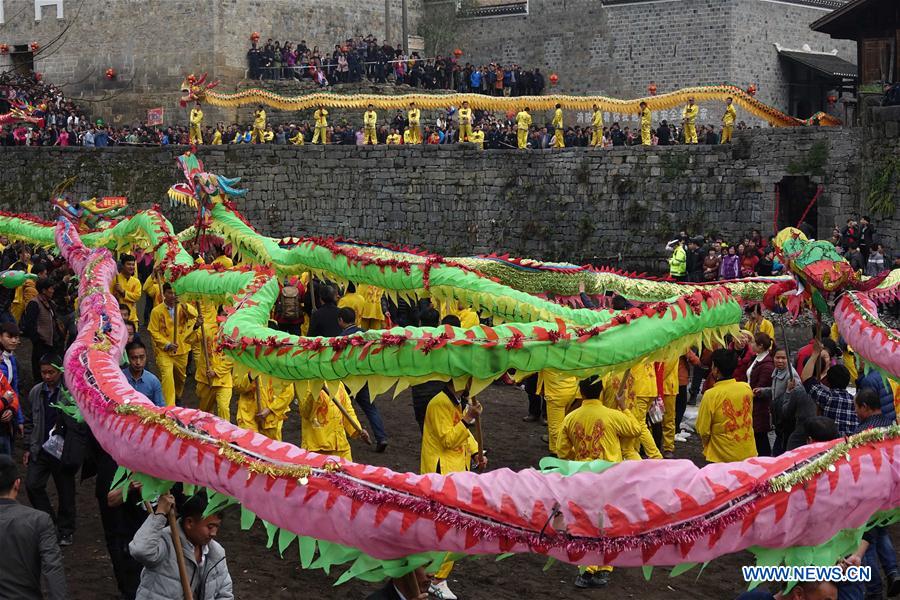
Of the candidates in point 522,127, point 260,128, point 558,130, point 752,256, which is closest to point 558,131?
point 558,130

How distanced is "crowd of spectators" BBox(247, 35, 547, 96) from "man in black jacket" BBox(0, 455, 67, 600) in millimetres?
29093

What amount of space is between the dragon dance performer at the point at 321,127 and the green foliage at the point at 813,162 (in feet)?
39.0

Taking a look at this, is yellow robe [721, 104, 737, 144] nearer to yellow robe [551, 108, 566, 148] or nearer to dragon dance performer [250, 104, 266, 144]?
yellow robe [551, 108, 566, 148]

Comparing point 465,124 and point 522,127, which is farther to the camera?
point 465,124

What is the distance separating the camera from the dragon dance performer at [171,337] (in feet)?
38.1

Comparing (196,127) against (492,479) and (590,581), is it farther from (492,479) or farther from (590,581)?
(492,479)

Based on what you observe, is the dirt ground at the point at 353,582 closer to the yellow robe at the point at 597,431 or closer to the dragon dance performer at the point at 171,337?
the yellow robe at the point at 597,431

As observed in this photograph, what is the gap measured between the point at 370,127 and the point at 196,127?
522cm

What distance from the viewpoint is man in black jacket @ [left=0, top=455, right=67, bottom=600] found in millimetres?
5332

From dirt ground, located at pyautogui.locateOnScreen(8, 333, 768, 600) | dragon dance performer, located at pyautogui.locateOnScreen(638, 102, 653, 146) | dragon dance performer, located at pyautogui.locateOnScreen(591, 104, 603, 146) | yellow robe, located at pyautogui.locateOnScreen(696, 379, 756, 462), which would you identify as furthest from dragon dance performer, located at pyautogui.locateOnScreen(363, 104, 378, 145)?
yellow robe, located at pyautogui.locateOnScreen(696, 379, 756, 462)

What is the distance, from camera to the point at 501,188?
27.4 meters

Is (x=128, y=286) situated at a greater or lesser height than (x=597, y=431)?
greater

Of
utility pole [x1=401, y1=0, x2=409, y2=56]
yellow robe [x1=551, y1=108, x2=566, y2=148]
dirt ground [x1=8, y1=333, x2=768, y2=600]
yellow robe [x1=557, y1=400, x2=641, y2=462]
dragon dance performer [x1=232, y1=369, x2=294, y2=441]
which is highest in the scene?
utility pole [x1=401, y1=0, x2=409, y2=56]

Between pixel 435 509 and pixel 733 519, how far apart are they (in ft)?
3.52
